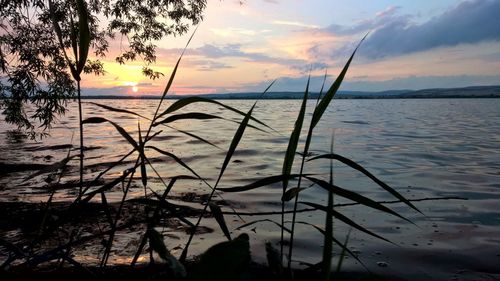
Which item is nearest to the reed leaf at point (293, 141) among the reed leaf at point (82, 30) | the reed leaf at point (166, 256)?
the reed leaf at point (166, 256)

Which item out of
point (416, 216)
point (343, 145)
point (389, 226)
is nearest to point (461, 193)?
point (416, 216)

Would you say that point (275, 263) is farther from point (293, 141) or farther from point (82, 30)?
point (82, 30)

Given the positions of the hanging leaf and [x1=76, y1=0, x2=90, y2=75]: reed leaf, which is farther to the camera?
[x1=76, y1=0, x2=90, y2=75]: reed leaf

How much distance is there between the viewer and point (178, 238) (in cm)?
414

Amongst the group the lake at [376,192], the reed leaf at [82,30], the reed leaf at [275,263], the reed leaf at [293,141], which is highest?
the reed leaf at [82,30]

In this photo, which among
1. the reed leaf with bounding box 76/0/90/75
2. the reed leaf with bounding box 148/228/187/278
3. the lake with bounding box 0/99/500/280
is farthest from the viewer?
the lake with bounding box 0/99/500/280

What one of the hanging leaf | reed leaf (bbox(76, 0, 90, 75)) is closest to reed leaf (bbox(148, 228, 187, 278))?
the hanging leaf

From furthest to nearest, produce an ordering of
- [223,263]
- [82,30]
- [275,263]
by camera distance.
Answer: [82,30] < [275,263] < [223,263]

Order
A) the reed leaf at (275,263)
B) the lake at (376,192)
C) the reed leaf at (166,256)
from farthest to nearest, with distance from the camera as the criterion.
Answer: the lake at (376,192)
the reed leaf at (275,263)
the reed leaf at (166,256)

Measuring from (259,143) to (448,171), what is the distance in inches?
255

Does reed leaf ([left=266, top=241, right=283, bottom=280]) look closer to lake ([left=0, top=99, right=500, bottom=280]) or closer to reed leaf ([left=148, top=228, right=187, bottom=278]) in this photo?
reed leaf ([left=148, top=228, right=187, bottom=278])

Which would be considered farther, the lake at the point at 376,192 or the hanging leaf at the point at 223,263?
the lake at the point at 376,192

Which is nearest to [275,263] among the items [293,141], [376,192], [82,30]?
[293,141]

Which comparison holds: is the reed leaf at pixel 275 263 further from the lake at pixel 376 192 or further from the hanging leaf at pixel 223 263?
the lake at pixel 376 192
